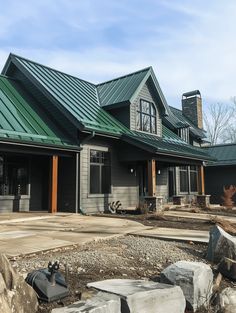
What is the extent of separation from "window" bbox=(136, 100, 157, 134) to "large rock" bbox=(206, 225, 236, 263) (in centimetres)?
1194

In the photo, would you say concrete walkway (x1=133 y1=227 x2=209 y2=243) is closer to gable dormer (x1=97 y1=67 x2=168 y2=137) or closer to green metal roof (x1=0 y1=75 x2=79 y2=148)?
green metal roof (x1=0 y1=75 x2=79 y2=148)

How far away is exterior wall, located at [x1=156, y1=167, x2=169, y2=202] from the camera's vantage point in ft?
64.7

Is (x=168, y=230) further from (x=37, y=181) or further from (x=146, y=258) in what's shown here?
(x=37, y=181)

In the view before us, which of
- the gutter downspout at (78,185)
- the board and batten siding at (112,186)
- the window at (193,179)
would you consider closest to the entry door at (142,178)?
the board and batten siding at (112,186)

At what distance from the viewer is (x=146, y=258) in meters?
6.25

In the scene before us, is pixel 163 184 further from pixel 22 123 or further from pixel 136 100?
pixel 22 123

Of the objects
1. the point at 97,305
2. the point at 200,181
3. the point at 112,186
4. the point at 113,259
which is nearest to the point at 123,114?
the point at 112,186

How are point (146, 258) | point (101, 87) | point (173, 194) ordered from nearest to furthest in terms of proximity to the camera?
1. point (146, 258)
2. point (101, 87)
3. point (173, 194)

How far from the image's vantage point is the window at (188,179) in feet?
74.3

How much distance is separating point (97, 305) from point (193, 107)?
28.1 metres

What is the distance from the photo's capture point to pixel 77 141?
14.3 metres

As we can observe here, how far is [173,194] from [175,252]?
14976 millimetres

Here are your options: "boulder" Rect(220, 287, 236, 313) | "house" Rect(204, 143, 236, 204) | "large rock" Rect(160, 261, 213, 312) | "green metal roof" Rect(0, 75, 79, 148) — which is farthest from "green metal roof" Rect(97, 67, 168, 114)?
"boulder" Rect(220, 287, 236, 313)

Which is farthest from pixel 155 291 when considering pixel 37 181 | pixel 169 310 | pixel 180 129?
pixel 180 129
